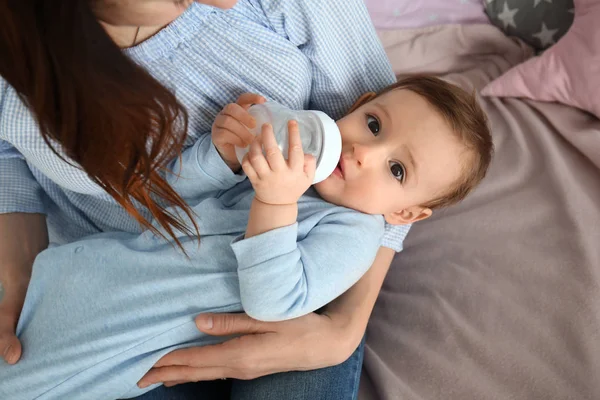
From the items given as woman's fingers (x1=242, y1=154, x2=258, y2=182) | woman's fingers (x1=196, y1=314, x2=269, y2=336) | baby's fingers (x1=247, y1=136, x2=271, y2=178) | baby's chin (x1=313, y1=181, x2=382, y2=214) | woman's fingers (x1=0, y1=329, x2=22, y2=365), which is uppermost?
baby's fingers (x1=247, y1=136, x2=271, y2=178)

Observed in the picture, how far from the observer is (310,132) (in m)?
0.87

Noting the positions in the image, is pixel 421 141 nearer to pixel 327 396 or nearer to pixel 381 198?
pixel 381 198

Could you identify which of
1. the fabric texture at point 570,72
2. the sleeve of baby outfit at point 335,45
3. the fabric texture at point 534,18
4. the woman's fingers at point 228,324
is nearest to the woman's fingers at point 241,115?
the sleeve of baby outfit at point 335,45

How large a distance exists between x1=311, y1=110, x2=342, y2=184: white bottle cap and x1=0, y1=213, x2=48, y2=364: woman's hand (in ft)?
2.19

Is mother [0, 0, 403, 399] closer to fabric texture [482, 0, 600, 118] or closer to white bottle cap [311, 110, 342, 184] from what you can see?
white bottle cap [311, 110, 342, 184]

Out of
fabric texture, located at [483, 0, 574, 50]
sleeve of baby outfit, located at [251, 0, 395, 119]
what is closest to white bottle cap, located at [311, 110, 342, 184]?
sleeve of baby outfit, located at [251, 0, 395, 119]

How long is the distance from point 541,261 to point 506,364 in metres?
0.25

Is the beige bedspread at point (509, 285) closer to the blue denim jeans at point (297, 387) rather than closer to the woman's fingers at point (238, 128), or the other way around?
the blue denim jeans at point (297, 387)

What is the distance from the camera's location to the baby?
88cm

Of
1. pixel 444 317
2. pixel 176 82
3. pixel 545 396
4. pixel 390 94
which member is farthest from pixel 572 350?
pixel 176 82

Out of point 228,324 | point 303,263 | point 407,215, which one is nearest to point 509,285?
point 407,215

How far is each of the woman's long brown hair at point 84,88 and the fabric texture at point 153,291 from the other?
0.20 meters

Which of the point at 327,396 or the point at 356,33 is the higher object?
the point at 356,33

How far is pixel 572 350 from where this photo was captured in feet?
3.27
